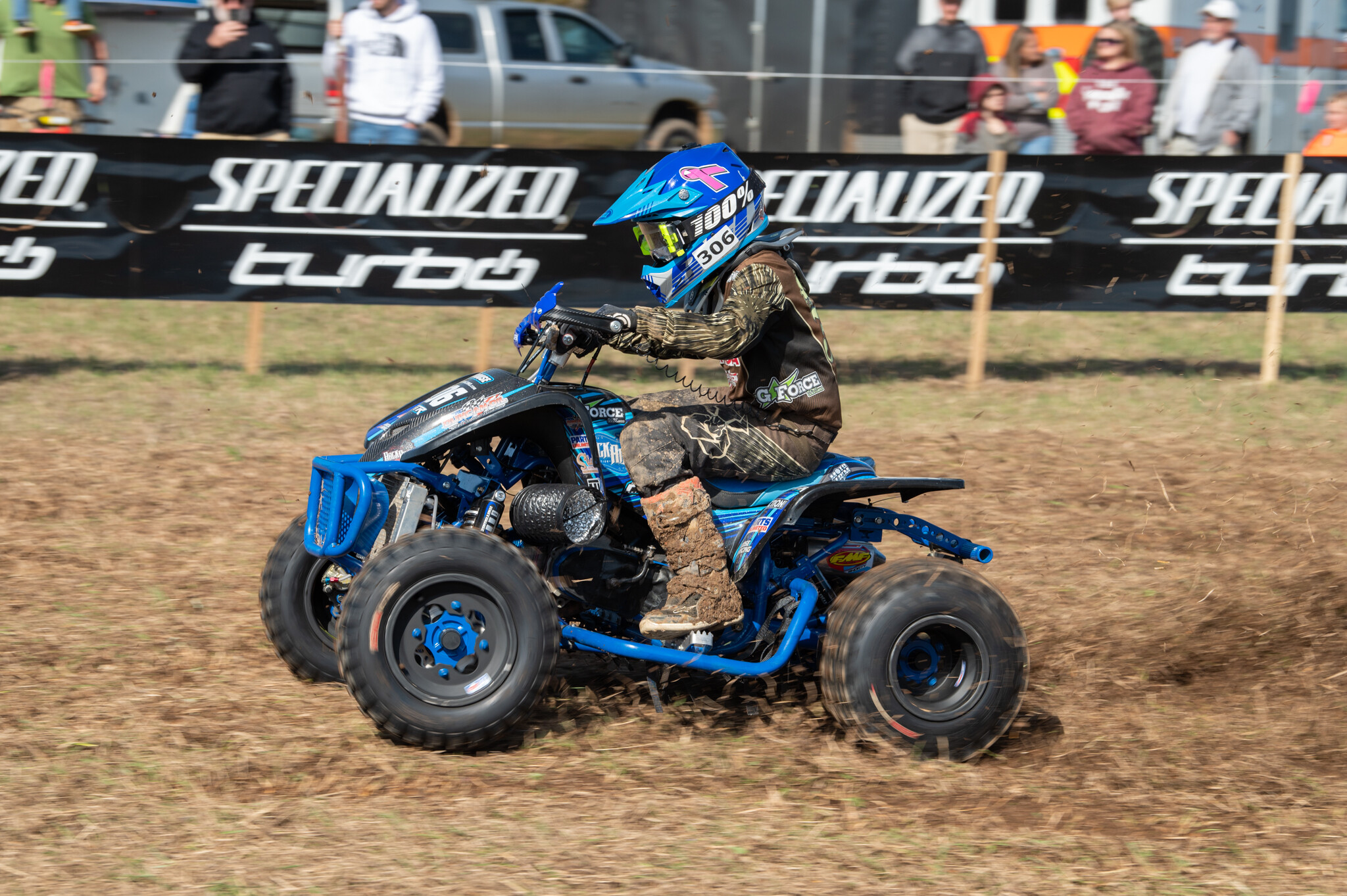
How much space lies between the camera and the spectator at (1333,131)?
11.6 m

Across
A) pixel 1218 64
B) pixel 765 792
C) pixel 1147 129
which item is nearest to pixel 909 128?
pixel 1147 129

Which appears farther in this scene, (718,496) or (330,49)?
(330,49)

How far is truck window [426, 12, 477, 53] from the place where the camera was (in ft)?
41.6

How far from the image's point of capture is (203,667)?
5.19 metres

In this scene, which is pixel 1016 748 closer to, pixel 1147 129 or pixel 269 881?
pixel 269 881

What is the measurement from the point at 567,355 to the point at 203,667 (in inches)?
72.9

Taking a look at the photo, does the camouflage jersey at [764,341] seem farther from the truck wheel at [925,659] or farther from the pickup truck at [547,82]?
the pickup truck at [547,82]

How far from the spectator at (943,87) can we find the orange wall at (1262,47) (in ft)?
0.77

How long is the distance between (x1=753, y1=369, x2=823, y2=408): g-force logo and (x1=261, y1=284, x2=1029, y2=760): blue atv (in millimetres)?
286

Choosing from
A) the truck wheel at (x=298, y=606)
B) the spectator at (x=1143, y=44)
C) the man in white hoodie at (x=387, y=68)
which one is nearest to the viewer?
the truck wheel at (x=298, y=606)

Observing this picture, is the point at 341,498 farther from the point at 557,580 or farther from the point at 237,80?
the point at 237,80

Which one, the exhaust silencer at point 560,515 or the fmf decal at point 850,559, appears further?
the fmf decal at point 850,559

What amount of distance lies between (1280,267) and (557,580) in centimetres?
798

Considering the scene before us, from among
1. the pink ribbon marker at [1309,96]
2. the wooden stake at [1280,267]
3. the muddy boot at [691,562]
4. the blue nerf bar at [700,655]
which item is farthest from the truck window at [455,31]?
the blue nerf bar at [700,655]
